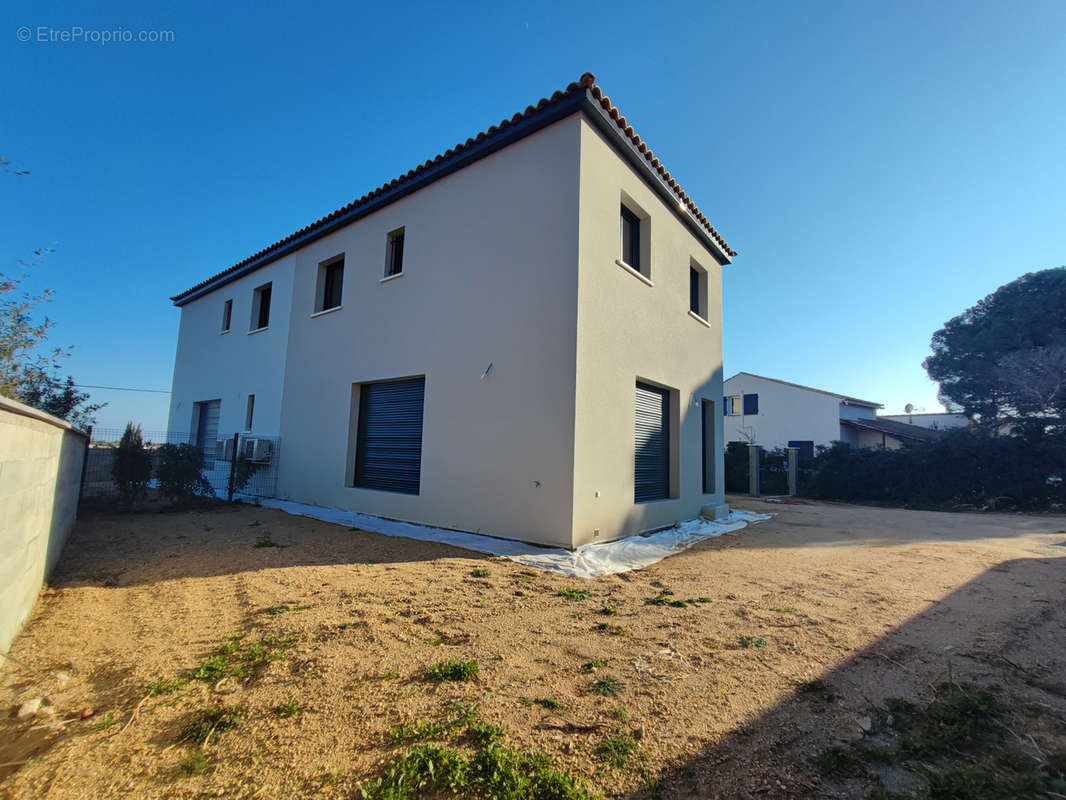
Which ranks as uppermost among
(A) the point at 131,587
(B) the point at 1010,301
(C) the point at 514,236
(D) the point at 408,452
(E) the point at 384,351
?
(B) the point at 1010,301

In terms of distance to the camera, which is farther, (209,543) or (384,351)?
(384,351)

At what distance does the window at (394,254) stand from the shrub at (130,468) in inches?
247

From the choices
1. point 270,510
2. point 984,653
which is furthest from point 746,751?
point 270,510

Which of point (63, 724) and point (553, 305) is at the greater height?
point (553, 305)

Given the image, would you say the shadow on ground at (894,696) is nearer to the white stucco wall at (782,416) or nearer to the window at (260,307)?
the window at (260,307)

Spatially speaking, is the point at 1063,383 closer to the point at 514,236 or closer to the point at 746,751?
the point at 514,236

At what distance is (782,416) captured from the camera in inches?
948

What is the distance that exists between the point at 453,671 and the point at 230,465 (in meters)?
10.2

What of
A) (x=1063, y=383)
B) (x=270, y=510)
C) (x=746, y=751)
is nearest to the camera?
(x=746, y=751)

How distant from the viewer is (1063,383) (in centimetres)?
1662

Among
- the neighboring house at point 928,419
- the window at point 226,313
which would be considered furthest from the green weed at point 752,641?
the neighboring house at point 928,419

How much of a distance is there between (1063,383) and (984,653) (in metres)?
21.4

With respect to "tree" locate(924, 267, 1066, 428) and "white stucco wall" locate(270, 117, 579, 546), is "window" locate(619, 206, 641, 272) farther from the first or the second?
"tree" locate(924, 267, 1066, 428)

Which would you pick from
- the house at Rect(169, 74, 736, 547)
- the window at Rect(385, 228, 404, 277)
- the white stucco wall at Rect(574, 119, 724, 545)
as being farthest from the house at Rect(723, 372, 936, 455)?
the window at Rect(385, 228, 404, 277)
